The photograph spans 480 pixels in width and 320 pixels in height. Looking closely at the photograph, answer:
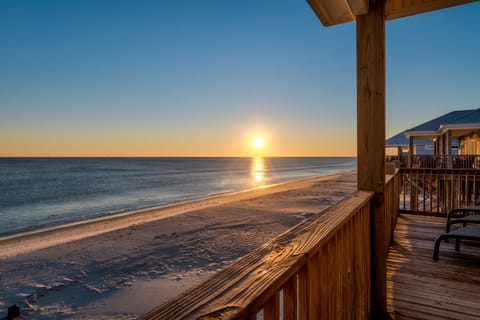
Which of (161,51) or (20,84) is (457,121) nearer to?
(161,51)

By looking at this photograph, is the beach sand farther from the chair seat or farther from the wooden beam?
the wooden beam

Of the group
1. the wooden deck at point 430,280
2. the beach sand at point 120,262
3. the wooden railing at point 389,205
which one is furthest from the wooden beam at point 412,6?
the beach sand at point 120,262

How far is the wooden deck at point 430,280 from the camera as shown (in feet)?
7.36

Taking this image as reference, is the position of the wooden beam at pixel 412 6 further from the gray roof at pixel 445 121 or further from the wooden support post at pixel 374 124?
the gray roof at pixel 445 121

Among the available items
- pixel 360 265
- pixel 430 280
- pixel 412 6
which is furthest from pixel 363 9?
pixel 430 280

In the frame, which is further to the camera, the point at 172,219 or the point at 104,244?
the point at 172,219

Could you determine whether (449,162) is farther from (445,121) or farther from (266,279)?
(266,279)

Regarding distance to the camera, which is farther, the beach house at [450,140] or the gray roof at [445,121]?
the gray roof at [445,121]

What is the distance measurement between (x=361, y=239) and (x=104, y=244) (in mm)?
6809

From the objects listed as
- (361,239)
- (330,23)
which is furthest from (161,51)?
(361,239)

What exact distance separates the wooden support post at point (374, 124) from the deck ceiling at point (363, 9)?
177 millimetres

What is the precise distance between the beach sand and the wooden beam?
14.7 feet

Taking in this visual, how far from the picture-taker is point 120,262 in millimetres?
5422

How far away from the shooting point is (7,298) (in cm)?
417
